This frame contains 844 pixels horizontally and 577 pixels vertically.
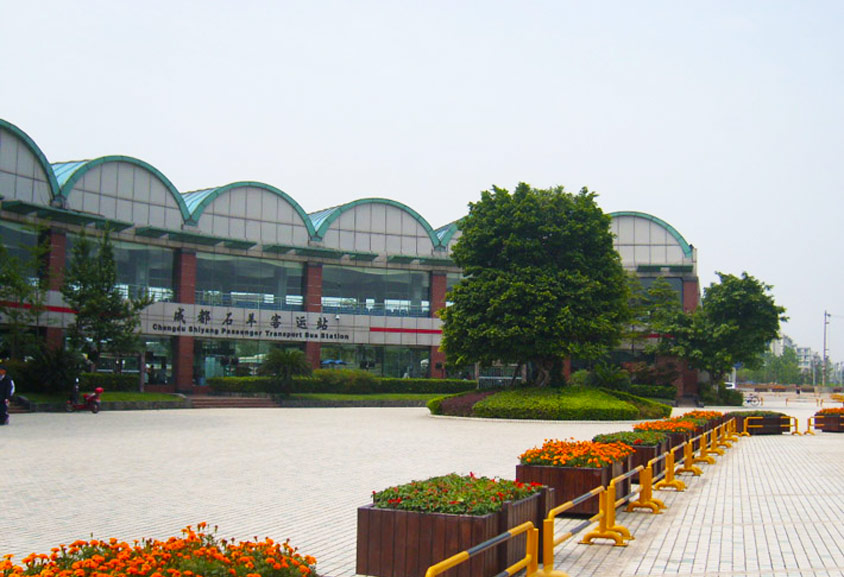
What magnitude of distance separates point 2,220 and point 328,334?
19567 millimetres

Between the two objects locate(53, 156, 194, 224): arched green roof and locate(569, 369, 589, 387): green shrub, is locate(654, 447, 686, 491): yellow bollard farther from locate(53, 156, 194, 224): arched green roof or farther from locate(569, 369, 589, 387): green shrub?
locate(569, 369, 589, 387): green shrub

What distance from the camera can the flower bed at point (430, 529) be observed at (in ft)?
23.2

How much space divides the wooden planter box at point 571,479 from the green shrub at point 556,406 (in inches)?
829

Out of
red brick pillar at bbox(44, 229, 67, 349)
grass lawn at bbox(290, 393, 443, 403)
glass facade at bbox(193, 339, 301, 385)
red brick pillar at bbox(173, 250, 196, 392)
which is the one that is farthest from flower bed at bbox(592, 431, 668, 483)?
glass facade at bbox(193, 339, 301, 385)

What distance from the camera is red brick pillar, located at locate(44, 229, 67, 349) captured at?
40.9m

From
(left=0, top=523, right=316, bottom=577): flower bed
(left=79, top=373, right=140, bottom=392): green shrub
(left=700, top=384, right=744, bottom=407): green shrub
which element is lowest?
(left=700, top=384, right=744, bottom=407): green shrub

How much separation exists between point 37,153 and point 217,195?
431 inches

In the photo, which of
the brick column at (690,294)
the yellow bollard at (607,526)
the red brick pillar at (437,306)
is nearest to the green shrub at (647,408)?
the red brick pillar at (437,306)

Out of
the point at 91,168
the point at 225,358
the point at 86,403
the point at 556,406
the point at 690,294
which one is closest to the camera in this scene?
the point at 556,406

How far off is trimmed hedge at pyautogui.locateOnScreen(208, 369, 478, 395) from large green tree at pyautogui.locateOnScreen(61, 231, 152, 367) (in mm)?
7538

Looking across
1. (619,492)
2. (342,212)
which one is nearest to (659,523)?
(619,492)

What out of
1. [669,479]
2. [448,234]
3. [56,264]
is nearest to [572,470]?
[669,479]

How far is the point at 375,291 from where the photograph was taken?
184ft

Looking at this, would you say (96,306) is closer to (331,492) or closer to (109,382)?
(109,382)
